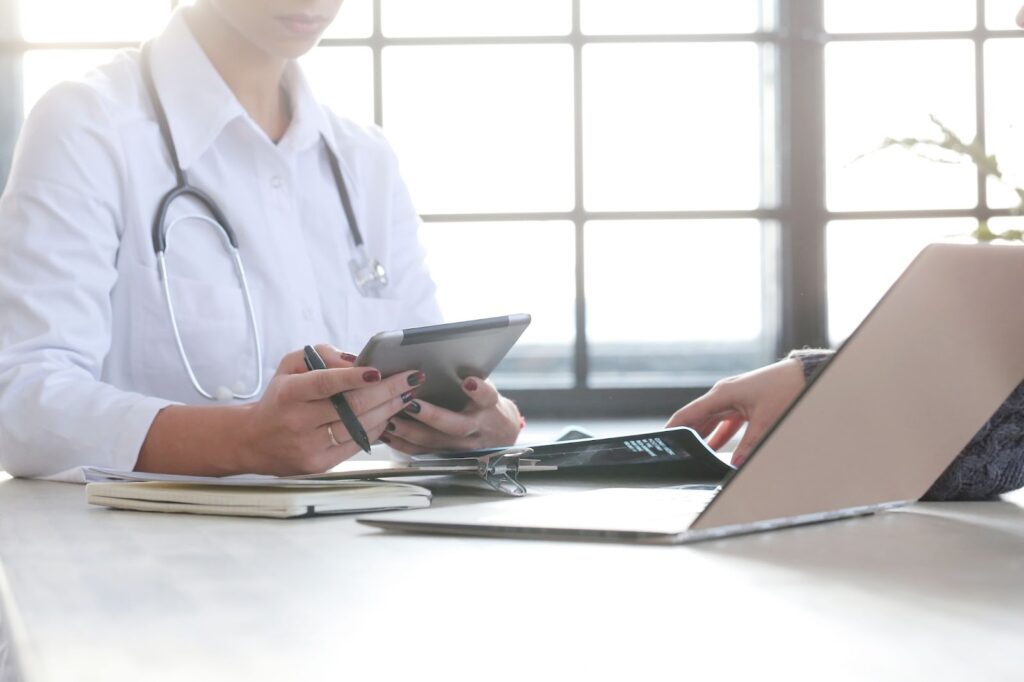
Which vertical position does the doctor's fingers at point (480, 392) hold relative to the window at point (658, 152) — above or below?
below

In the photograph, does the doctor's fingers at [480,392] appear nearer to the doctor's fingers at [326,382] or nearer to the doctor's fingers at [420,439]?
the doctor's fingers at [420,439]

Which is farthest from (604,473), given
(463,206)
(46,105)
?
(463,206)

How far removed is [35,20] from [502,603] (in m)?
2.15

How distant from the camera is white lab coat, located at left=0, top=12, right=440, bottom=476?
101cm

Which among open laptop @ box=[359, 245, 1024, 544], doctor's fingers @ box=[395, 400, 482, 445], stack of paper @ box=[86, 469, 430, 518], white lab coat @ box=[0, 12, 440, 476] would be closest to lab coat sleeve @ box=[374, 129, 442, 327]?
white lab coat @ box=[0, 12, 440, 476]

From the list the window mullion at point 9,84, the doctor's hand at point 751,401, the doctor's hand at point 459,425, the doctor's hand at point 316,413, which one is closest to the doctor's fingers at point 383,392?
the doctor's hand at point 316,413

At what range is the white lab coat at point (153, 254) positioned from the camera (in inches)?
39.9

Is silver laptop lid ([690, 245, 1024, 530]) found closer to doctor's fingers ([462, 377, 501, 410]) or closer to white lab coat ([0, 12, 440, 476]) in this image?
doctor's fingers ([462, 377, 501, 410])

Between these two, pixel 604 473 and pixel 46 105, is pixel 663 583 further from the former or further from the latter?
pixel 46 105

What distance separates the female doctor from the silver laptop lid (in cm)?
33

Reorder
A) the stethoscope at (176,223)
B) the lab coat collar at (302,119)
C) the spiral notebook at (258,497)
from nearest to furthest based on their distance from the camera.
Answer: the spiral notebook at (258,497), the stethoscope at (176,223), the lab coat collar at (302,119)

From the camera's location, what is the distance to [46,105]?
1194 mm

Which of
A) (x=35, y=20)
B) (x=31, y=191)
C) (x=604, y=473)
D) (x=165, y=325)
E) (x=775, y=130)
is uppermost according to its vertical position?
(x=35, y=20)

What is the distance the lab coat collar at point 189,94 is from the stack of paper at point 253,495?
62 centimetres
